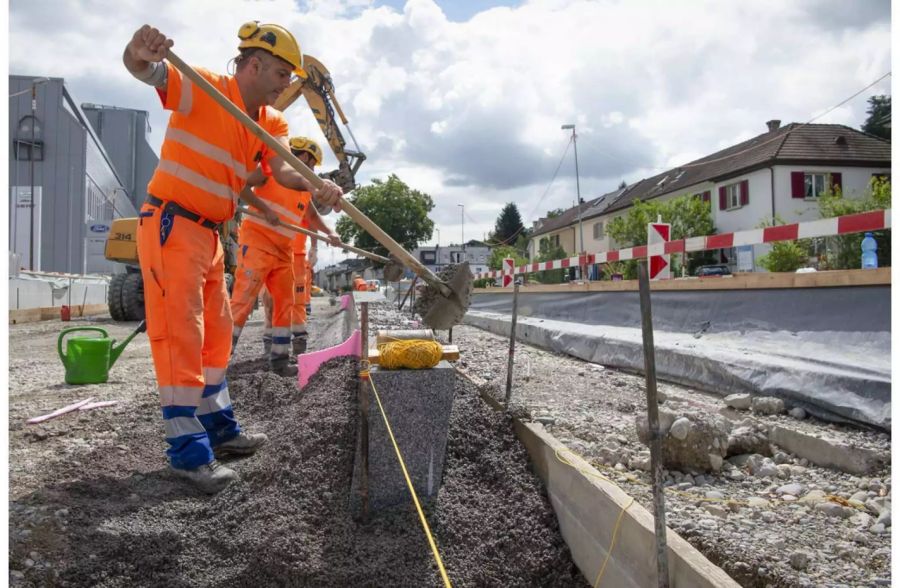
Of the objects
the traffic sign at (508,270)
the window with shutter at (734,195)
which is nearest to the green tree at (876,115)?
the window with shutter at (734,195)

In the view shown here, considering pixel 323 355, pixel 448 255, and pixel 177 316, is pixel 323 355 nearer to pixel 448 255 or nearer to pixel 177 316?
pixel 177 316

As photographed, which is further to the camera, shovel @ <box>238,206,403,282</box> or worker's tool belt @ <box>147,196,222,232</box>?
shovel @ <box>238,206,403,282</box>

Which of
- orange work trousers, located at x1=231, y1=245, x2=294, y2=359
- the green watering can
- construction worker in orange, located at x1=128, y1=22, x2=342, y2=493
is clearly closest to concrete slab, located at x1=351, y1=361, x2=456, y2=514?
construction worker in orange, located at x1=128, y1=22, x2=342, y2=493

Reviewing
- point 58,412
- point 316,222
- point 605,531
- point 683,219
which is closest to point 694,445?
point 605,531

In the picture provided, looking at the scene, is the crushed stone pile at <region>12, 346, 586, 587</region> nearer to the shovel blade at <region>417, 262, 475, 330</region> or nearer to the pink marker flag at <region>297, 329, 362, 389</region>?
the pink marker flag at <region>297, 329, 362, 389</region>

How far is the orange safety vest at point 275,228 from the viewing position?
5430mm

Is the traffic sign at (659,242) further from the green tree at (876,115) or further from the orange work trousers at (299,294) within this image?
the green tree at (876,115)

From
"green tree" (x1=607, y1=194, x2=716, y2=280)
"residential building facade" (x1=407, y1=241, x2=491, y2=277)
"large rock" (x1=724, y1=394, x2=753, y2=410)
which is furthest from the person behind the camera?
"residential building facade" (x1=407, y1=241, x2=491, y2=277)

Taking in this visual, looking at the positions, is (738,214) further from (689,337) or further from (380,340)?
(380,340)

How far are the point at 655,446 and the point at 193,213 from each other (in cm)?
245

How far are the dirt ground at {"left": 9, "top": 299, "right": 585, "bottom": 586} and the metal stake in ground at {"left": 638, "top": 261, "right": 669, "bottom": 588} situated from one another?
2.25 ft

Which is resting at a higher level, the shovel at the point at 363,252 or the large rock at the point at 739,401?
the shovel at the point at 363,252

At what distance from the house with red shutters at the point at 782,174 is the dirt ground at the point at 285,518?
2467cm

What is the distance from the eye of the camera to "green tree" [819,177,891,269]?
500 inches
